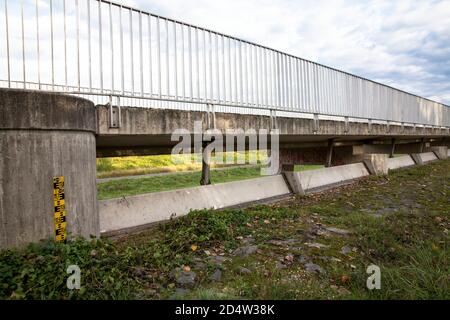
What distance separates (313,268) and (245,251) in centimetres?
94

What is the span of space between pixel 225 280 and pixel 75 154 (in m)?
2.39

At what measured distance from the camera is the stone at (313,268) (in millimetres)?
3895

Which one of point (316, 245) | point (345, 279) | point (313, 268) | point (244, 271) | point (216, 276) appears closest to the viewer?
point (345, 279)

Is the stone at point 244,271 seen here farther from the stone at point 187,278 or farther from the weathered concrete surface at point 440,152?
the weathered concrete surface at point 440,152

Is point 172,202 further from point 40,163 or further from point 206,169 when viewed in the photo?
point 40,163

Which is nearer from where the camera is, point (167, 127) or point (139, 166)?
point (167, 127)

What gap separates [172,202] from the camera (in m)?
6.32

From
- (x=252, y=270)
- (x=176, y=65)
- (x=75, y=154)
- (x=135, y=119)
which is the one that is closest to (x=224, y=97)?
(x=176, y=65)

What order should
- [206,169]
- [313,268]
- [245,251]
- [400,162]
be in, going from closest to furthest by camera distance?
[313,268]
[245,251]
[206,169]
[400,162]

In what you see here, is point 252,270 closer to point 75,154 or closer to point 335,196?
point 75,154

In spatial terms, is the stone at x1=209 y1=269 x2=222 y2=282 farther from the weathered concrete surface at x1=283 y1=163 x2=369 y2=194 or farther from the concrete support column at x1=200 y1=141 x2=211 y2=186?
the weathered concrete surface at x1=283 y1=163 x2=369 y2=194

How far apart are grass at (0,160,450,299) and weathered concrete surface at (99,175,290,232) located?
0.43 m

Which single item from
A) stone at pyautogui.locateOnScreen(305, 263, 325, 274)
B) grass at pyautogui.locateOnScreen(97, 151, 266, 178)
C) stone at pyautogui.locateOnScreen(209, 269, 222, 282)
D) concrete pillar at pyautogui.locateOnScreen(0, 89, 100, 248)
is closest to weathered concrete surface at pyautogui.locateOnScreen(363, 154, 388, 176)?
stone at pyautogui.locateOnScreen(305, 263, 325, 274)

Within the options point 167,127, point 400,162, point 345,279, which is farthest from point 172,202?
point 400,162
